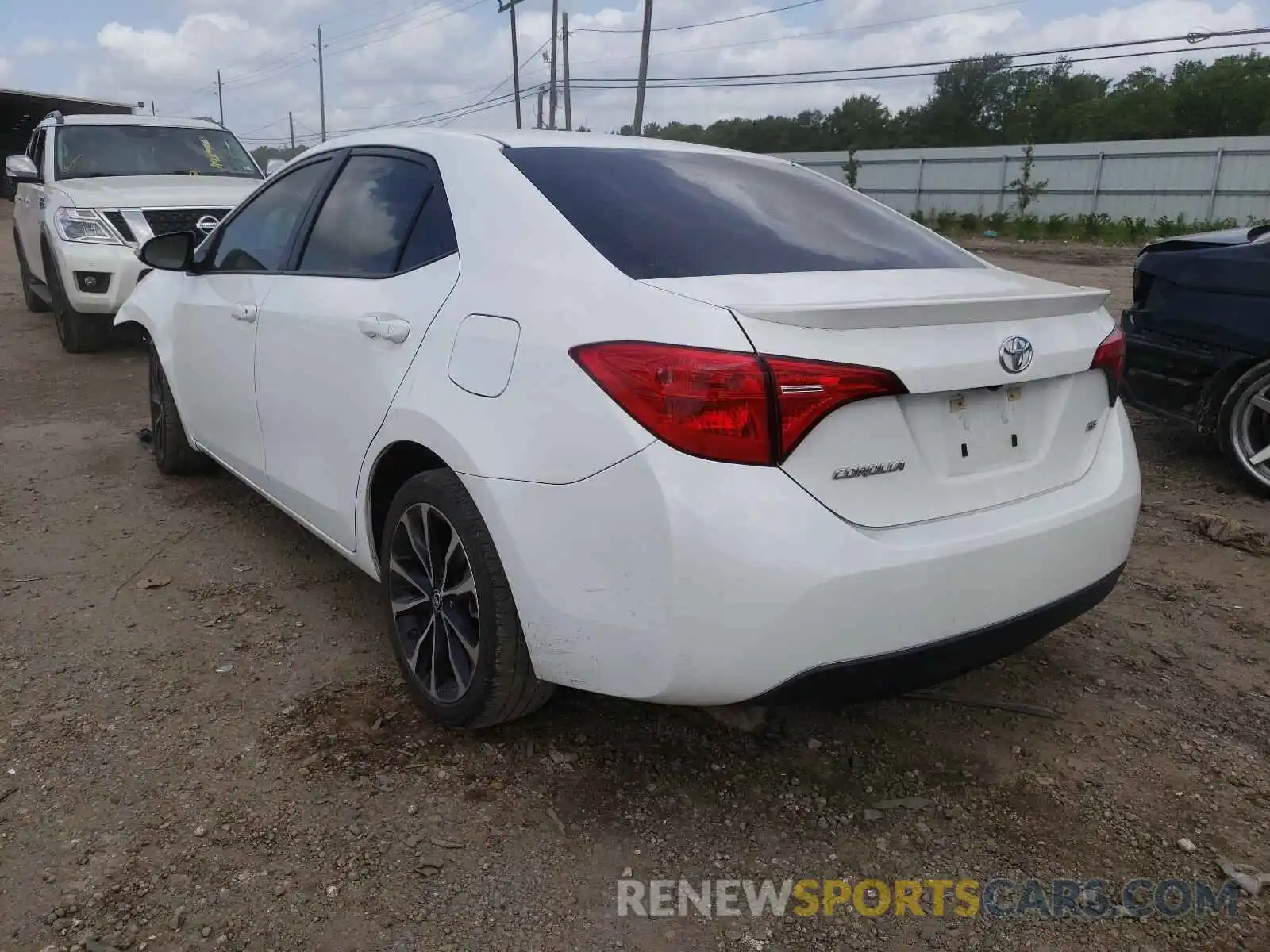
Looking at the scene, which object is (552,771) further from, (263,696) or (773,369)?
(773,369)

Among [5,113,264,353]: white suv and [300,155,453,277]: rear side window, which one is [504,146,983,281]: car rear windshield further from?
[5,113,264,353]: white suv

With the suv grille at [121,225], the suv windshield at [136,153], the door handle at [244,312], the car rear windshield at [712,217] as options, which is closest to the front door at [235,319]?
the door handle at [244,312]

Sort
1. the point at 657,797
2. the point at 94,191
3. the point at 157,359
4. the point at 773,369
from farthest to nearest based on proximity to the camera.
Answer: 1. the point at 94,191
2. the point at 157,359
3. the point at 657,797
4. the point at 773,369

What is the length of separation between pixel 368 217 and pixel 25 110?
93.0 ft

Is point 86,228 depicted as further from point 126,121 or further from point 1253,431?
point 1253,431

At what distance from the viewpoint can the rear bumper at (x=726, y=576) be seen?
1.97 meters

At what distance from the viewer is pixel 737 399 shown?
1969mm

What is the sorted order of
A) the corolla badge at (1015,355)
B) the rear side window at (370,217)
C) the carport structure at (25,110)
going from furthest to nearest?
the carport structure at (25,110), the rear side window at (370,217), the corolla badge at (1015,355)

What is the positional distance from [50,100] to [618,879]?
27228 millimetres

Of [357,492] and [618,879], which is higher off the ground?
[357,492]

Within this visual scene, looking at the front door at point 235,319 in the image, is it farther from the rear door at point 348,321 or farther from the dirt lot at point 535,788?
the dirt lot at point 535,788

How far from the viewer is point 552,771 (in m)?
2.59

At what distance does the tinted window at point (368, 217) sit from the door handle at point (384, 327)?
0.17m

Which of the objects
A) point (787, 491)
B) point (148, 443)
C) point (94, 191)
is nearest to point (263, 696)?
point (787, 491)
